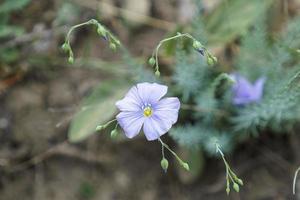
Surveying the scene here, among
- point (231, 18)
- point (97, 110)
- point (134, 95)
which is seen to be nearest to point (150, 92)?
point (134, 95)

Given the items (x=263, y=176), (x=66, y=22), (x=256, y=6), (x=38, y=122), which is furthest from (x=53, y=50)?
(x=263, y=176)

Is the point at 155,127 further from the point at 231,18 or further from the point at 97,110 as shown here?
the point at 231,18

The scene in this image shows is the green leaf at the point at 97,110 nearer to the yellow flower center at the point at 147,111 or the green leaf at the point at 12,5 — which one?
the green leaf at the point at 12,5

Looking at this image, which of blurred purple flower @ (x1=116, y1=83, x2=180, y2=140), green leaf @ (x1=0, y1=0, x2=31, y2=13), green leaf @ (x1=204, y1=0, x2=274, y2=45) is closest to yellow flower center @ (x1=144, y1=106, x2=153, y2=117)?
blurred purple flower @ (x1=116, y1=83, x2=180, y2=140)

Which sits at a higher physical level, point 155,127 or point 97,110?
point 155,127

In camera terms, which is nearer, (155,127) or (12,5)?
(155,127)

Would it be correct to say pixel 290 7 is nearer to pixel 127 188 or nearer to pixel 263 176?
pixel 263 176

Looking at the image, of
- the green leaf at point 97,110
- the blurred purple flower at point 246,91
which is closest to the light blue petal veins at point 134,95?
the green leaf at point 97,110
